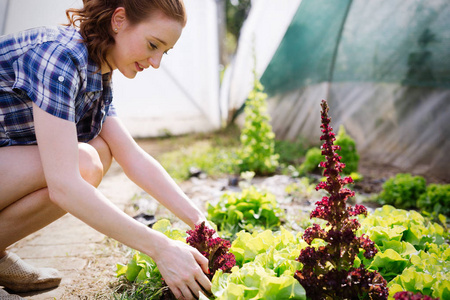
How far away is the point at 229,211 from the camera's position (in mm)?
2459

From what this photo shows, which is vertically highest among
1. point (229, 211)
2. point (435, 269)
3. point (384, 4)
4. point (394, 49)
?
point (384, 4)

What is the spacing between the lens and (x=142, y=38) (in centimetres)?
168

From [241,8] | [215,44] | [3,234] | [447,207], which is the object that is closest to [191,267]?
[3,234]

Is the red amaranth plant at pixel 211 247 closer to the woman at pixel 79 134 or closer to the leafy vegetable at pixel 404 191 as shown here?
the woman at pixel 79 134

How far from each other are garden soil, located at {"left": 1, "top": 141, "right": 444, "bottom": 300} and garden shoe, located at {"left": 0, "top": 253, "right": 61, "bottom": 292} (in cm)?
4

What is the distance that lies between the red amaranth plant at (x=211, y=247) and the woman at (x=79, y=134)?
3.0 inches

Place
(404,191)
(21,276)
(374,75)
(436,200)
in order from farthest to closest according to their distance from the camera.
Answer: (374,75), (404,191), (436,200), (21,276)

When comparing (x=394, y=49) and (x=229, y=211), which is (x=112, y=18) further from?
(x=394, y=49)

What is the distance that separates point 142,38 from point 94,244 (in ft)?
4.73

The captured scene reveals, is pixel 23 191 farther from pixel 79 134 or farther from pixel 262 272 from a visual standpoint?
pixel 262 272

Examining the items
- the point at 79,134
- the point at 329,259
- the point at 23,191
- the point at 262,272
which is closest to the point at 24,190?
the point at 23,191

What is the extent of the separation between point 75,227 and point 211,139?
3.52 meters

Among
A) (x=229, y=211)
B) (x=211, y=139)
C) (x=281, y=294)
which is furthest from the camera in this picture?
(x=211, y=139)

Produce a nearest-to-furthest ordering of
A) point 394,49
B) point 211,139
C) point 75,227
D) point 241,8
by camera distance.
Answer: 1. point 75,227
2. point 394,49
3. point 211,139
4. point 241,8
